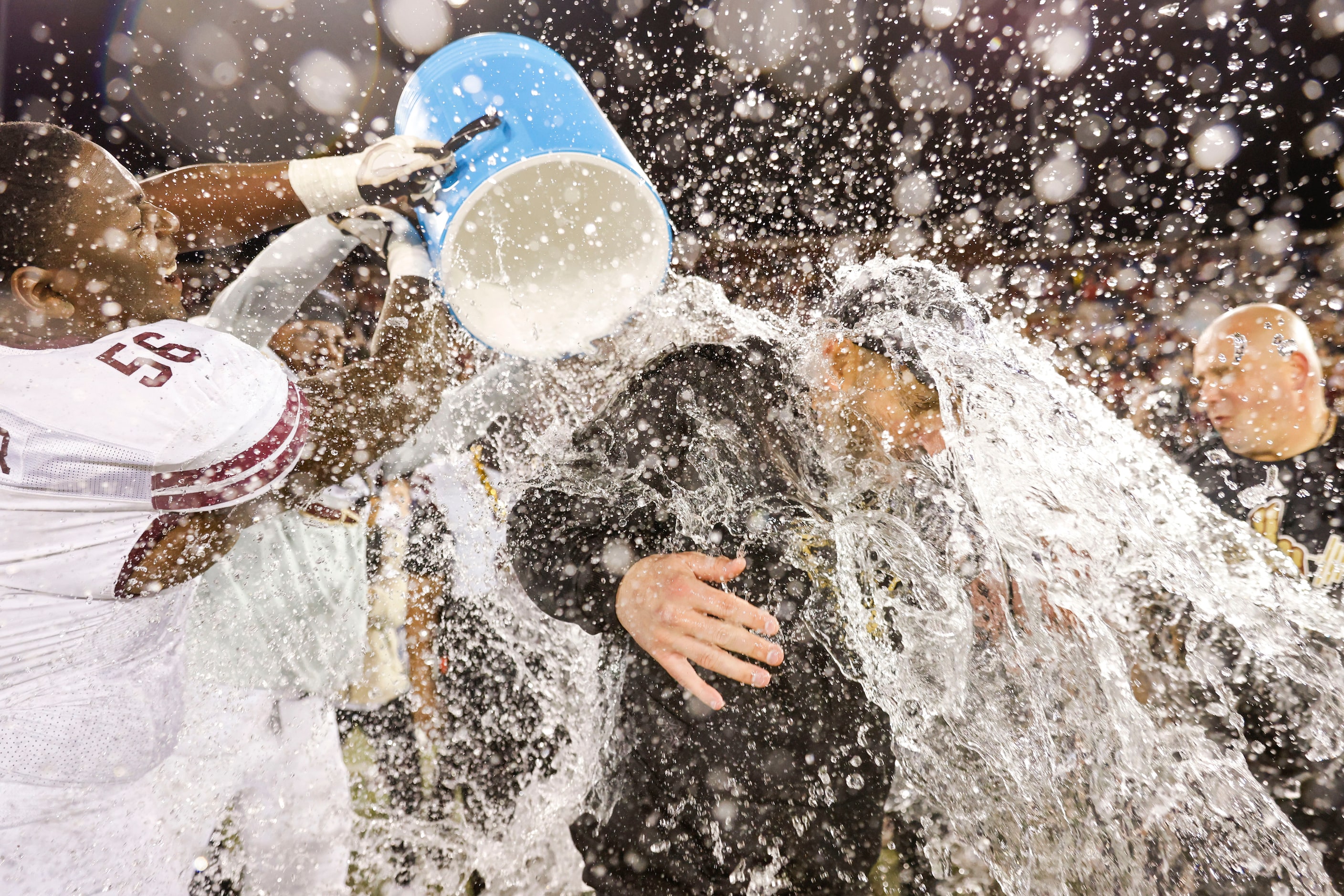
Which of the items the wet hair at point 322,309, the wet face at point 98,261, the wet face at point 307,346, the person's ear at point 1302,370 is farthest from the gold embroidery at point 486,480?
the person's ear at point 1302,370

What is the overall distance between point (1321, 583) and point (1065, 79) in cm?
277

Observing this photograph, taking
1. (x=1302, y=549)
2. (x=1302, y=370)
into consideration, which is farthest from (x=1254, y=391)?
(x=1302, y=549)

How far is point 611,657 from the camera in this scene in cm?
124

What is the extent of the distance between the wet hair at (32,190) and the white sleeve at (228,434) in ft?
0.98

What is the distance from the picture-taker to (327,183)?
1283mm

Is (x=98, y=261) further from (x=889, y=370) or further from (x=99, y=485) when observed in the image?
(x=889, y=370)

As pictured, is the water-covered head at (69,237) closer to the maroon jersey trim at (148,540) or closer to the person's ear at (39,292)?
the person's ear at (39,292)

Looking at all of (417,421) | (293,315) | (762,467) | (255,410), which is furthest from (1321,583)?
(293,315)

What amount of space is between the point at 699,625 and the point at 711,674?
0.61ft

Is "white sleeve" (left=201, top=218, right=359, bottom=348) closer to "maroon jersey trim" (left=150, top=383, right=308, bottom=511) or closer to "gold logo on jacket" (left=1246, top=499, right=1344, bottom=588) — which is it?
"maroon jersey trim" (left=150, top=383, right=308, bottom=511)

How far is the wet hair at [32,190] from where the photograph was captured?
0.96m

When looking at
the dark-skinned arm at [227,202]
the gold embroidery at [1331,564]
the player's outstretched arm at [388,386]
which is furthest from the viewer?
the gold embroidery at [1331,564]

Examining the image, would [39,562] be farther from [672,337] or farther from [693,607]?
[672,337]

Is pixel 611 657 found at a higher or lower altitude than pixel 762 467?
lower
